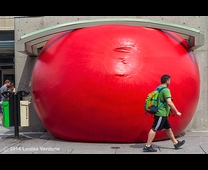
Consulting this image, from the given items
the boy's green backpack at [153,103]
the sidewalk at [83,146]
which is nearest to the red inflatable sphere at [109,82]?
the sidewalk at [83,146]

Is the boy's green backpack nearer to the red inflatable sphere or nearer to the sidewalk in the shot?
the red inflatable sphere

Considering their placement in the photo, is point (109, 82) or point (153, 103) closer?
point (153, 103)

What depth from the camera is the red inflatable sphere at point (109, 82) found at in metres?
6.82

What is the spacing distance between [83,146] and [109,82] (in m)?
1.45

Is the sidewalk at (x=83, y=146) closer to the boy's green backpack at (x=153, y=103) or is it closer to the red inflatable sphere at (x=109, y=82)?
the red inflatable sphere at (x=109, y=82)

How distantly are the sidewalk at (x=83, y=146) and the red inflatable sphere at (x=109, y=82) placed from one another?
0.70 ft

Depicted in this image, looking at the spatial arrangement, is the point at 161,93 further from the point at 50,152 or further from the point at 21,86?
the point at 21,86

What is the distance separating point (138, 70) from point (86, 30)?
1641 millimetres

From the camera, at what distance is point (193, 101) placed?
25.0 ft

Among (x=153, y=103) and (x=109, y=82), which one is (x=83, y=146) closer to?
(x=109, y=82)

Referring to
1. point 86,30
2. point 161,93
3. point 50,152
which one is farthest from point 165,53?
point 50,152

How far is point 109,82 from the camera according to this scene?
6.80 m

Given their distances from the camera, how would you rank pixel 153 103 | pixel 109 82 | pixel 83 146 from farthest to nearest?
pixel 83 146 → pixel 109 82 → pixel 153 103

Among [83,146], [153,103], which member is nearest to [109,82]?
[153,103]
